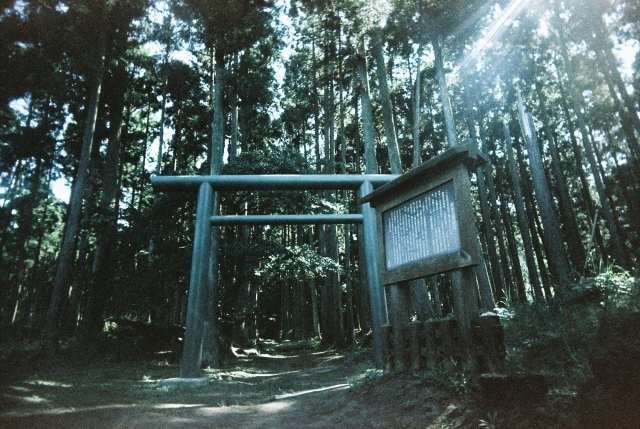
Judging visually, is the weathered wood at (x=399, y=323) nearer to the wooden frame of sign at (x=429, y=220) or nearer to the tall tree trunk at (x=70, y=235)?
the wooden frame of sign at (x=429, y=220)

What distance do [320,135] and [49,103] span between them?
13.0 meters

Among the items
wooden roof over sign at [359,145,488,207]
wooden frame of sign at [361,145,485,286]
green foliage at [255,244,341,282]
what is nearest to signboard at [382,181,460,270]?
wooden frame of sign at [361,145,485,286]

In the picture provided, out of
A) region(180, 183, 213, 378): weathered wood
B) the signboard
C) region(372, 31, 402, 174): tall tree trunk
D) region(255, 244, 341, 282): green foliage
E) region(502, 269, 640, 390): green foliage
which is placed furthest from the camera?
region(255, 244, 341, 282): green foliage

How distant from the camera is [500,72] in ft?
47.3

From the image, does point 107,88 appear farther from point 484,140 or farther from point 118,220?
point 484,140

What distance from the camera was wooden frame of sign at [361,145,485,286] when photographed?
13.0 feet

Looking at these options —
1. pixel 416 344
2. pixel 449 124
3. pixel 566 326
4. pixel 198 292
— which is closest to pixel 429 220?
pixel 416 344

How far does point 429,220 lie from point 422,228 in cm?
14

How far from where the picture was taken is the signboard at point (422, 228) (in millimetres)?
4141

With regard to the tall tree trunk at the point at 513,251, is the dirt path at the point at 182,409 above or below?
below

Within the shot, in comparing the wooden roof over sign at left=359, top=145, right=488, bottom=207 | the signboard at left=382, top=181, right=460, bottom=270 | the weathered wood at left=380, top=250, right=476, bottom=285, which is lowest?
the weathered wood at left=380, top=250, right=476, bottom=285

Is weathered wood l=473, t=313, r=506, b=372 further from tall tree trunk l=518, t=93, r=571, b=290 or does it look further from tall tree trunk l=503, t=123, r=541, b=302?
tall tree trunk l=503, t=123, r=541, b=302

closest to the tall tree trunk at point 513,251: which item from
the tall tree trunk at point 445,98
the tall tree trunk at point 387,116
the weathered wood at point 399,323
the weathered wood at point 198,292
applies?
the tall tree trunk at point 445,98

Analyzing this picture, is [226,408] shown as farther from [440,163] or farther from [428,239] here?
[440,163]
